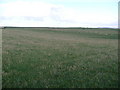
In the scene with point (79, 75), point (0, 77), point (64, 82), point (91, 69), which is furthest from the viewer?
point (91, 69)

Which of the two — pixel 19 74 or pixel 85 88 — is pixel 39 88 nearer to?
pixel 85 88

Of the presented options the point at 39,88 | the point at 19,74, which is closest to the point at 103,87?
the point at 39,88

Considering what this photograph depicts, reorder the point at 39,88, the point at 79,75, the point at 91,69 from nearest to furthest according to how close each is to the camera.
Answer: the point at 39,88 → the point at 79,75 → the point at 91,69

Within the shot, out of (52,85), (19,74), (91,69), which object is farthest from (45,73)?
(91,69)

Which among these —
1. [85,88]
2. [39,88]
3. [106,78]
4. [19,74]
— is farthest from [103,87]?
[19,74]

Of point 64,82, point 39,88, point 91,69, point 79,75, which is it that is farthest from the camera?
point 91,69

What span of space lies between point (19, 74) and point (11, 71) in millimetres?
801

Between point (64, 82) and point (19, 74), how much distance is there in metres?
2.58

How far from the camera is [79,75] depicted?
10367 millimetres

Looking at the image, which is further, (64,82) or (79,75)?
(79,75)

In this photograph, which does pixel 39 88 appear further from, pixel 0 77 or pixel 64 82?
pixel 0 77

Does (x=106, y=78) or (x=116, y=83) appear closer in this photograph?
(x=116, y=83)

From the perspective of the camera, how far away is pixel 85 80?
9500mm

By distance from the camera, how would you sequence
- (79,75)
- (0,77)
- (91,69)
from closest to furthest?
(0,77) < (79,75) < (91,69)
